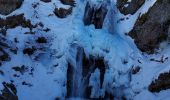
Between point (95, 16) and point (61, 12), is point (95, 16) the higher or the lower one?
the lower one

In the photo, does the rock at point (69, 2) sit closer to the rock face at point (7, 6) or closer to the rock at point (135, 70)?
the rock face at point (7, 6)

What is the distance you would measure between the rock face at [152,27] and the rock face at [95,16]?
5.75 feet

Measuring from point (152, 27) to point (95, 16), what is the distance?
303 cm

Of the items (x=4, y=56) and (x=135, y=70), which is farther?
(x=4, y=56)

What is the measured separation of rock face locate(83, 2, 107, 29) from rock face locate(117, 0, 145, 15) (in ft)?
2.51

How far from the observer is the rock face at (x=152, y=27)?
20.7 meters

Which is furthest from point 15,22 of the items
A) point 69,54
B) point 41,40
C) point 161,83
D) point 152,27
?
point 161,83

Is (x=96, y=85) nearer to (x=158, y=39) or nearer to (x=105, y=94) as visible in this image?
(x=105, y=94)

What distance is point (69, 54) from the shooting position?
70.2 feet

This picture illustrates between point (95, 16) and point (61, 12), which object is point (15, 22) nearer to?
point (61, 12)

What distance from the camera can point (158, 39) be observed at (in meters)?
20.9

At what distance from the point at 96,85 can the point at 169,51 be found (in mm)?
3569

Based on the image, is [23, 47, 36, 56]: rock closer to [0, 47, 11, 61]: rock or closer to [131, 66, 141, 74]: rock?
[0, 47, 11, 61]: rock

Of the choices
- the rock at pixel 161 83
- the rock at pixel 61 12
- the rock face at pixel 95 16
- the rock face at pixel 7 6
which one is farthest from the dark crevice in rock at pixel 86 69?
the rock face at pixel 7 6
